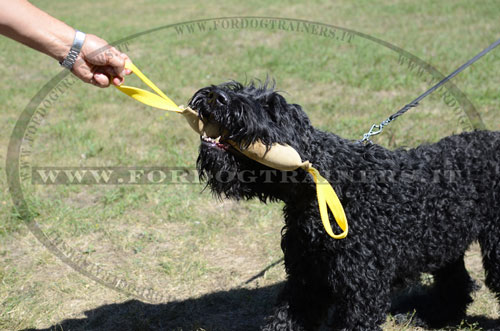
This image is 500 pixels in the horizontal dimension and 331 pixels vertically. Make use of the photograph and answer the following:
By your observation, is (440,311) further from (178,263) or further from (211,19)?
(211,19)

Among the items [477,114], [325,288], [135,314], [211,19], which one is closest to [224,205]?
[135,314]

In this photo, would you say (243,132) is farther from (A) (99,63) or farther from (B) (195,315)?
(B) (195,315)

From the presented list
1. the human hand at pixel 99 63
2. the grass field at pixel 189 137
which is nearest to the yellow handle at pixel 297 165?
the human hand at pixel 99 63

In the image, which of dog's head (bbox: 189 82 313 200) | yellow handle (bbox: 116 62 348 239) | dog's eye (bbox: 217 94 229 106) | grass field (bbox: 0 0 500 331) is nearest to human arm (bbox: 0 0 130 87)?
yellow handle (bbox: 116 62 348 239)

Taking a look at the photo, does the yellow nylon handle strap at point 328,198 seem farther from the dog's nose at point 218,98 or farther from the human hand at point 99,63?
the human hand at point 99,63

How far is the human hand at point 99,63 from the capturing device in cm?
275

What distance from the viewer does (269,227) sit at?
16.1ft

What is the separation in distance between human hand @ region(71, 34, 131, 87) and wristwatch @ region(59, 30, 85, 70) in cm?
2

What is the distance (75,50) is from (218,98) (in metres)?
0.96

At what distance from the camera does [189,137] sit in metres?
6.73

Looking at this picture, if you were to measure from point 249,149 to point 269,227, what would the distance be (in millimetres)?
2614

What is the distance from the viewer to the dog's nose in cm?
238

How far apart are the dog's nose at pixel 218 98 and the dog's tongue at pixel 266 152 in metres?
0.13

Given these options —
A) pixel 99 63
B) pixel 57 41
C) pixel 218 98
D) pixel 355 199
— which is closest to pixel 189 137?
pixel 99 63
